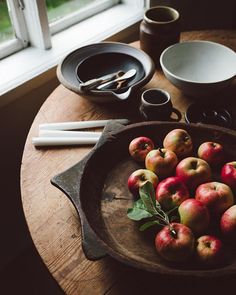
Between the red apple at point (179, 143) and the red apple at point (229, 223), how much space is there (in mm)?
190

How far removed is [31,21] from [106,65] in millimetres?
374

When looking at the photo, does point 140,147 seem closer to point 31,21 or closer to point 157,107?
point 157,107

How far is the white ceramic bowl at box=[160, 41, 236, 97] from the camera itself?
1.12 metres

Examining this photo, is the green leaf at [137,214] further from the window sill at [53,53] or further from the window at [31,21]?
the window at [31,21]

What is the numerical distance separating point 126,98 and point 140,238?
397 mm

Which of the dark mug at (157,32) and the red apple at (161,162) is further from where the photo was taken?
the dark mug at (157,32)

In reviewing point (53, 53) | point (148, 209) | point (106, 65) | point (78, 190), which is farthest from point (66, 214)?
point (53, 53)

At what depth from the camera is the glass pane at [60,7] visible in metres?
1.45

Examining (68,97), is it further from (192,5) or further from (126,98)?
(192,5)

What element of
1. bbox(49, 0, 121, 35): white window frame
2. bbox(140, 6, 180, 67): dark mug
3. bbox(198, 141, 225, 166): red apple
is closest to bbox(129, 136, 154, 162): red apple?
bbox(198, 141, 225, 166): red apple

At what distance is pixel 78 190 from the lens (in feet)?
2.42

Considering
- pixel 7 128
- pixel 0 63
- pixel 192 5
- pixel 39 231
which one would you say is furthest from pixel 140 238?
pixel 192 5

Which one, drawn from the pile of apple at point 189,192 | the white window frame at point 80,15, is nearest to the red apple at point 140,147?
the pile of apple at point 189,192

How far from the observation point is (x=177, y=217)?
0.72 metres
